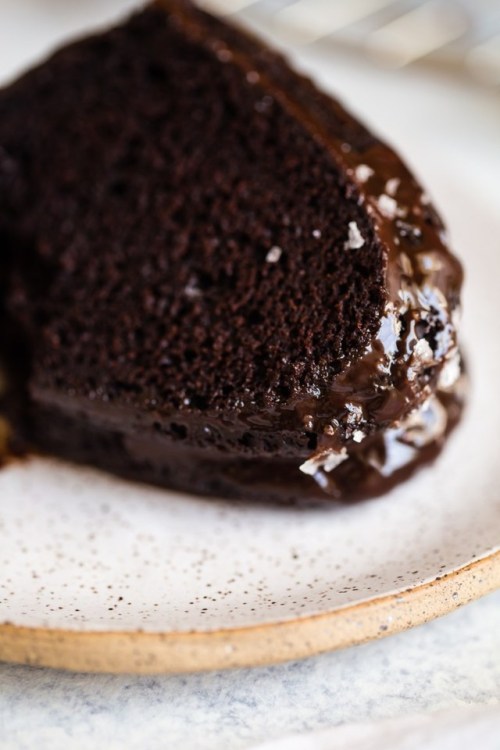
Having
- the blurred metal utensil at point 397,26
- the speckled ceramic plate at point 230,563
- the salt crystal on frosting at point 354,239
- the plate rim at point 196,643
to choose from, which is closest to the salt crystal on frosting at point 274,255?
the salt crystal on frosting at point 354,239

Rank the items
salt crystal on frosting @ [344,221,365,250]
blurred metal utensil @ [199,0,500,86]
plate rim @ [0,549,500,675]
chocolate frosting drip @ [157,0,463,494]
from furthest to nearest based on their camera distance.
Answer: blurred metal utensil @ [199,0,500,86] < salt crystal on frosting @ [344,221,365,250] < chocolate frosting drip @ [157,0,463,494] < plate rim @ [0,549,500,675]

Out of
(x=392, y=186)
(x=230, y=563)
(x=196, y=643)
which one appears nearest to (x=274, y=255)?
(x=392, y=186)

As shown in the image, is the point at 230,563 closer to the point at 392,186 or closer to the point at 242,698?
the point at 242,698

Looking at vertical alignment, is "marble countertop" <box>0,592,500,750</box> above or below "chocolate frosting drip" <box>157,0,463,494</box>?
below

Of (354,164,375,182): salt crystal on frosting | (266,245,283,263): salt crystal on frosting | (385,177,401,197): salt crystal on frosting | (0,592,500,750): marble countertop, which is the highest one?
(385,177,401,197): salt crystal on frosting

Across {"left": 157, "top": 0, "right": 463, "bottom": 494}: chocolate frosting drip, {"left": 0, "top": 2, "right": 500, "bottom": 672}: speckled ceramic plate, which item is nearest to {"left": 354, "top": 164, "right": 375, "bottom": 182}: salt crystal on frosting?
{"left": 157, "top": 0, "right": 463, "bottom": 494}: chocolate frosting drip

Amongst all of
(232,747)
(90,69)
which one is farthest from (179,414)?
(90,69)

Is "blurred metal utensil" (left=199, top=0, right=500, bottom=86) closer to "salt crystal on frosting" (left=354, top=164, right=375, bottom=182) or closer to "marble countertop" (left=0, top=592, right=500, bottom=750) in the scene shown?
"salt crystal on frosting" (left=354, top=164, right=375, bottom=182)

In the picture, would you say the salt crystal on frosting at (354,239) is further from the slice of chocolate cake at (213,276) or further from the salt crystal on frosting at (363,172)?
the salt crystal on frosting at (363,172)
